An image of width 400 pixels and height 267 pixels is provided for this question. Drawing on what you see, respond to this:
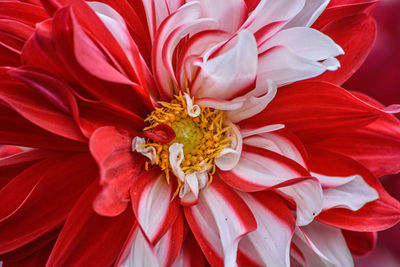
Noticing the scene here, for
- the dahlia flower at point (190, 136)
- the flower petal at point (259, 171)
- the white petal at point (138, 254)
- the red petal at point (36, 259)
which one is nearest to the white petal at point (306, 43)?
the dahlia flower at point (190, 136)

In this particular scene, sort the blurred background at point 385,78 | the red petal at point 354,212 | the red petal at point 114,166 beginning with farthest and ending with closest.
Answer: the blurred background at point 385,78 → the red petal at point 354,212 → the red petal at point 114,166

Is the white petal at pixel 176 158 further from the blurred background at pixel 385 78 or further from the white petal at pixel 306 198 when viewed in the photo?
the blurred background at pixel 385 78

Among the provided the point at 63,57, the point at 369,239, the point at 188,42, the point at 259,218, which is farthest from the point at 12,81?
the point at 369,239

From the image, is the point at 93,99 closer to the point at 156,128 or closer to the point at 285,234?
the point at 156,128

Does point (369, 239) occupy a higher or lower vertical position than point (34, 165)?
lower

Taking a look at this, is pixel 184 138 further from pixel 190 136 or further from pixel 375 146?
pixel 375 146

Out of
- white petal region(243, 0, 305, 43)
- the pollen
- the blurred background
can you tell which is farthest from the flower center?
the blurred background

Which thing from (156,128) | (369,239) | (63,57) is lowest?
(369,239)

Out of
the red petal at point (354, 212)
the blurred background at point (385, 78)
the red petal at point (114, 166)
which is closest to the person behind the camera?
the red petal at point (114, 166)
